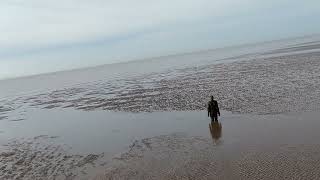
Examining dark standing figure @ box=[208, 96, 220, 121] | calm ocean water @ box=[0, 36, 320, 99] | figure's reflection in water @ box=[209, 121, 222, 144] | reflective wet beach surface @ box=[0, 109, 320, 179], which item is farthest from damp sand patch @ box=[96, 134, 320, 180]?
calm ocean water @ box=[0, 36, 320, 99]

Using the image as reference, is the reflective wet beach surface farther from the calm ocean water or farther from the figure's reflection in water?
the calm ocean water

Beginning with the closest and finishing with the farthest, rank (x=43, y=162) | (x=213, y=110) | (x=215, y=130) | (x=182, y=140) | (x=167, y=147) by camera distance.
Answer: (x=167, y=147), (x=43, y=162), (x=182, y=140), (x=215, y=130), (x=213, y=110)

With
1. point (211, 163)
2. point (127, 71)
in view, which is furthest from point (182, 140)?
point (127, 71)

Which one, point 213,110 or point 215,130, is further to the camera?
point 213,110

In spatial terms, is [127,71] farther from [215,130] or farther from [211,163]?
[211,163]

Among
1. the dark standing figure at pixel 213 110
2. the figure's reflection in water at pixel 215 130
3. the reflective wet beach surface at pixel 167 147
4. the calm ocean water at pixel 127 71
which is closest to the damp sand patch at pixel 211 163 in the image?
the reflective wet beach surface at pixel 167 147

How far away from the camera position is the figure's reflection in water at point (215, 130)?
16930mm

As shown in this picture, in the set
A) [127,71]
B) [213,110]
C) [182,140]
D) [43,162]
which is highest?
[213,110]

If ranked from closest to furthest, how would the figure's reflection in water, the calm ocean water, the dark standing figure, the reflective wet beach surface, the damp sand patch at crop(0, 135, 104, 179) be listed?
the reflective wet beach surface, the damp sand patch at crop(0, 135, 104, 179), the figure's reflection in water, the dark standing figure, the calm ocean water

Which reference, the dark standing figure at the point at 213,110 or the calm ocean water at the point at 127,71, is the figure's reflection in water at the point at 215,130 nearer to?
the dark standing figure at the point at 213,110

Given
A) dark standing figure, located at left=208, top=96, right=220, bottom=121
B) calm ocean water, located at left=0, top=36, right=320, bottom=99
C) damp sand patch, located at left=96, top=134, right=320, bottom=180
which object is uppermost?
dark standing figure, located at left=208, top=96, right=220, bottom=121

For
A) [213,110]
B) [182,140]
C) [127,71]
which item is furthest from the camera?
[127,71]

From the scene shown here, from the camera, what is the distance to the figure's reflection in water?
1693 cm

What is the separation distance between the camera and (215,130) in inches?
731
